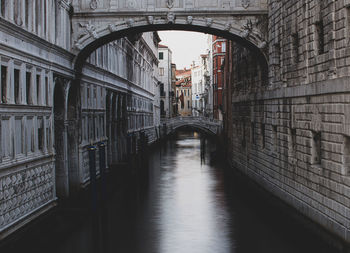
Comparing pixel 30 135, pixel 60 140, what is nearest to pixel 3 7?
pixel 30 135

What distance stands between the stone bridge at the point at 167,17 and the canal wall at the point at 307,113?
82cm

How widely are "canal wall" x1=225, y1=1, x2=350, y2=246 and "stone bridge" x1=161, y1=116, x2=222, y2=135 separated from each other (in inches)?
1408

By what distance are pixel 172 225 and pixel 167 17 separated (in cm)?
761

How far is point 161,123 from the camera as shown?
67938mm

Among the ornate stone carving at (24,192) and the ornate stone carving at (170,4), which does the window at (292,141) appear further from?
the ornate stone carving at (24,192)

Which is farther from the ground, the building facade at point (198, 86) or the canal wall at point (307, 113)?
the building facade at point (198, 86)

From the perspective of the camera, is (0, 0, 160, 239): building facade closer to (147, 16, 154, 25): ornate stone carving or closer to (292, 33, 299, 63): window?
(147, 16, 154, 25): ornate stone carving

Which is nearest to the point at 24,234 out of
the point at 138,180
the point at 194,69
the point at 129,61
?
the point at 138,180

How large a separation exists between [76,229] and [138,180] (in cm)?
1145

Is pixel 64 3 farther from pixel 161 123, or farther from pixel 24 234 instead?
pixel 161 123

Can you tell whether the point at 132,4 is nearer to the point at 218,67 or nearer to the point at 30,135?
the point at 30,135

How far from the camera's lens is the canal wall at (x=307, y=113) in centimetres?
1212

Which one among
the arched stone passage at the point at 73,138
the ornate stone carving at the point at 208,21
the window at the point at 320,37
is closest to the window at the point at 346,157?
the window at the point at 320,37

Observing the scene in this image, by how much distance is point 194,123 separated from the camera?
212 feet
